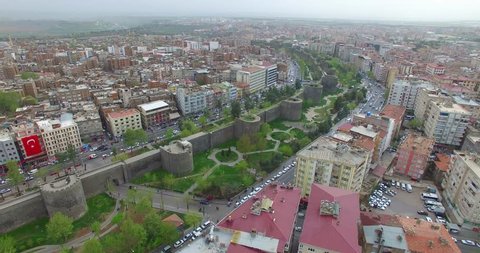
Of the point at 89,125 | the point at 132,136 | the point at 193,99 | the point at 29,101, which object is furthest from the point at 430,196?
the point at 29,101

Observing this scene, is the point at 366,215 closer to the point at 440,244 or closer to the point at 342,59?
the point at 440,244

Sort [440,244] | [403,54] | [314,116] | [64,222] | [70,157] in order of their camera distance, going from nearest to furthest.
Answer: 1. [440,244]
2. [64,222]
3. [70,157]
4. [314,116]
5. [403,54]

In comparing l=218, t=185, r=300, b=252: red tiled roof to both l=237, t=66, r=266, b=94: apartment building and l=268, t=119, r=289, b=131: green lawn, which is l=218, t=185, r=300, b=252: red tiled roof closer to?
l=268, t=119, r=289, b=131: green lawn

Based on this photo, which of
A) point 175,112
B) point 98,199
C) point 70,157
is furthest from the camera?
point 175,112

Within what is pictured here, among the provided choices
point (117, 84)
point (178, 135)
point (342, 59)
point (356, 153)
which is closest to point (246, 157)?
point (178, 135)

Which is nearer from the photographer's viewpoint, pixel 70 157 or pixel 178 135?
pixel 70 157

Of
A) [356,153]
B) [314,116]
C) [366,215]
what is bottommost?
[314,116]

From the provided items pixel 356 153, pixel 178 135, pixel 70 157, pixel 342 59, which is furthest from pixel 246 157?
pixel 342 59

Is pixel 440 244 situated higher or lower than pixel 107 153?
higher
